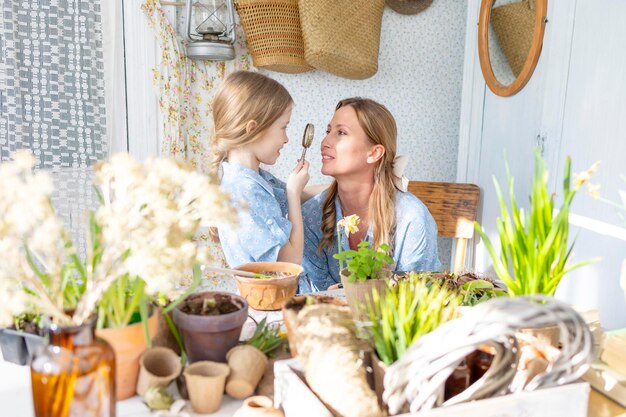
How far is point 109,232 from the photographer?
0.61 metres

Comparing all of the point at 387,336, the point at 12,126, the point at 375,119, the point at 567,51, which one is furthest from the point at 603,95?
the point at 12,126

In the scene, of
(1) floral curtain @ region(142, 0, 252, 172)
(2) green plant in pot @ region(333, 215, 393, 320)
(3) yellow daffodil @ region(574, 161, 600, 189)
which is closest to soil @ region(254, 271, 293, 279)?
(2) green plant in pot @ region(333, 215, 393, 320)

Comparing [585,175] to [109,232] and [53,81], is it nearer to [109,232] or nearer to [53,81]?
[109,232]

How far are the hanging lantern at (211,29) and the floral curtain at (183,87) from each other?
0.10 m

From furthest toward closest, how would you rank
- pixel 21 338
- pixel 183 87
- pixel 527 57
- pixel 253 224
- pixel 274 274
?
1. pixel 183 87
2. pixel 527 57
3. pixel 253 224
4. pixel 274 274
5. pixel 21 338

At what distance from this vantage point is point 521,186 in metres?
2.68

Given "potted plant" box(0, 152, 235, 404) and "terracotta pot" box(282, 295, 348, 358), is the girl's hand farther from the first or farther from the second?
"potted plant" box(0, 152, 235, 404)

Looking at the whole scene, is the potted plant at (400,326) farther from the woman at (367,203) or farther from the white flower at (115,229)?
the woman at (367,203)

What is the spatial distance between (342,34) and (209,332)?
205cm

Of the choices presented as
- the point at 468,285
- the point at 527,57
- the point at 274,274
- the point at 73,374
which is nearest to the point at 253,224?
the point at 274,274

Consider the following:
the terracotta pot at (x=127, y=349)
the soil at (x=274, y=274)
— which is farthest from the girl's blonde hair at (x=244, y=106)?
the terracotta pot at (x=127, y=349)

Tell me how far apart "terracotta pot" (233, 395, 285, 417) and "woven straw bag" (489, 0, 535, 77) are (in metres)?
2.39

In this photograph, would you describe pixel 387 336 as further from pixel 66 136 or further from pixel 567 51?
pixel 66 136

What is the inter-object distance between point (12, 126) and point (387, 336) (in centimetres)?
227
